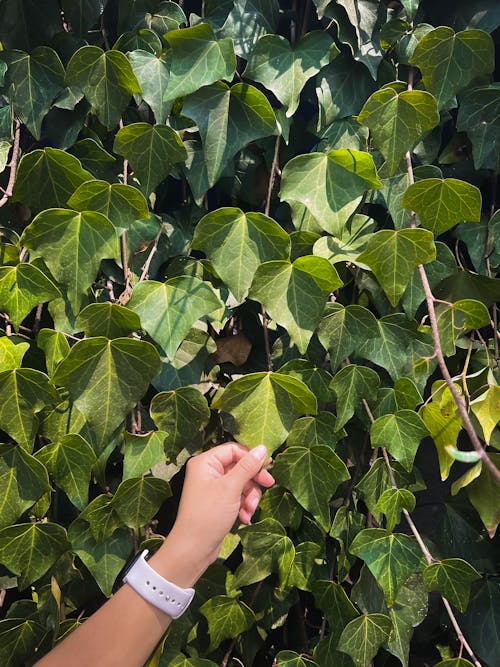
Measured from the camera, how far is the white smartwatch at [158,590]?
2.60 feet

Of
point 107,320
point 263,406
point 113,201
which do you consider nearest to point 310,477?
point 263,406

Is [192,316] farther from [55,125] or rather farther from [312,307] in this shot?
[55,125]

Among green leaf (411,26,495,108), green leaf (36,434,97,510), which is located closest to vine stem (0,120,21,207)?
green leaf (36,434,97,510)

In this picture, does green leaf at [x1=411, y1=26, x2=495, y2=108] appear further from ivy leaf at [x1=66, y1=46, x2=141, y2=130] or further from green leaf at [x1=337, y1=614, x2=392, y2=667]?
green leaf at [x1=337, y1=614, x2=392, y2=667]

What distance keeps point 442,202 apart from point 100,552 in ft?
2.09

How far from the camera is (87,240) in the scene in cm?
88

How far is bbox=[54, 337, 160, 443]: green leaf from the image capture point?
0.86 metres

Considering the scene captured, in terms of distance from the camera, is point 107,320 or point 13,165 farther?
point 13,165

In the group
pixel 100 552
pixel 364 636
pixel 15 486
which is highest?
pixel 15 486

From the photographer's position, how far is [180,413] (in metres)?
0.93

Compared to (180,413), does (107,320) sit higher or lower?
higher

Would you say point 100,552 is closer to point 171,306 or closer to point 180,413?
point 180,413

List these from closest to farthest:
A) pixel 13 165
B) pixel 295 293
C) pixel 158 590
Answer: pixel 158 590
pixel 295 293
pixel 13 165

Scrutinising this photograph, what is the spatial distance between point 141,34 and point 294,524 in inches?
28.5
